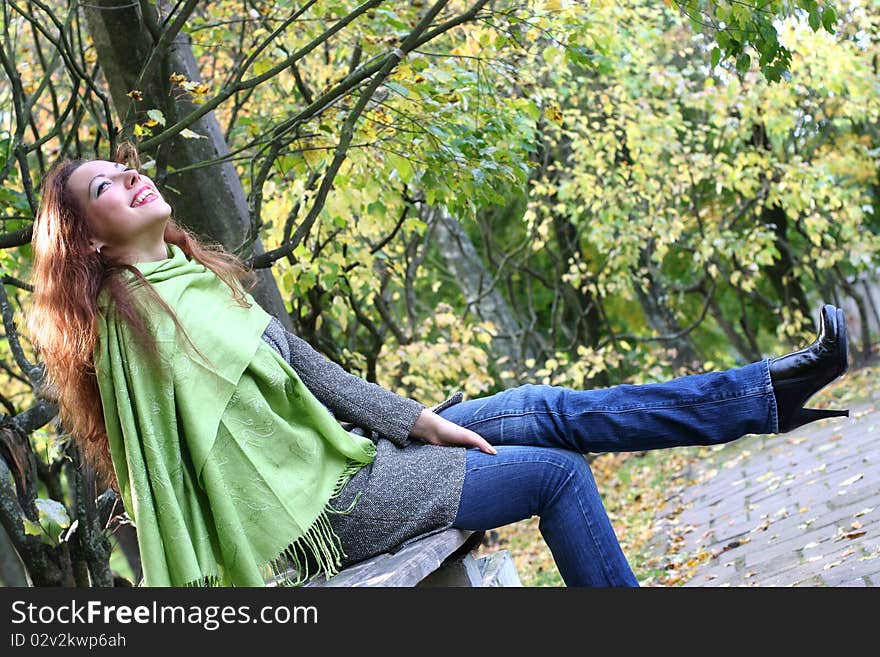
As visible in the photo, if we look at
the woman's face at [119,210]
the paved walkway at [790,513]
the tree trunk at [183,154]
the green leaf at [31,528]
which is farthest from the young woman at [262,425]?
the tree trunk at [183,154]

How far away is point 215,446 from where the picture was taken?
2.86 meters

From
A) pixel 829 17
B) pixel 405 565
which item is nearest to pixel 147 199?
pixel 405 565

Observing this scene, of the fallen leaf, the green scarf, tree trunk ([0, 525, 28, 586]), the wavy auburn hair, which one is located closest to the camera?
the green scarf

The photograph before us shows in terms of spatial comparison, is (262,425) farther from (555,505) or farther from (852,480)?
(852,480)

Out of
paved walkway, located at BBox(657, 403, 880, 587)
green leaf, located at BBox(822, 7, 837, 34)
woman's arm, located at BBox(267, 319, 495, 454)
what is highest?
green leaf, located at BBox(822, 7, 837, 34)

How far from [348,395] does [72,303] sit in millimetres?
822

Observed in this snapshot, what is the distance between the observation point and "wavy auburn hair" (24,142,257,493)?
2859mm

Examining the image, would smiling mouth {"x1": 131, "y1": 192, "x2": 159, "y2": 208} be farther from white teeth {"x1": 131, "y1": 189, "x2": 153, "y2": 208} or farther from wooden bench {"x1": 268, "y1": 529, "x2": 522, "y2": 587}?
wooden bench {"x1": 268, "y1": 529, "x2": 522, "y2": 587}

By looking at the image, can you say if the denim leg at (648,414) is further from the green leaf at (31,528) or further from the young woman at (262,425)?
the green leaf at (31,528)

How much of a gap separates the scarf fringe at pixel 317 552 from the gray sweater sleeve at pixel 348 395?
0.14 metres

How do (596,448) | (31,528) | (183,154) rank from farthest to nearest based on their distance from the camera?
(183,154)
(31,528)
(596,448)

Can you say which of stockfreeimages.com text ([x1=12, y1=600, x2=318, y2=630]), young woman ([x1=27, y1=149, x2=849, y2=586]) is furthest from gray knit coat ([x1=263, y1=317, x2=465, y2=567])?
stockfreeimages.com text ([x1=12, y1=600, x2=318, y2=630])

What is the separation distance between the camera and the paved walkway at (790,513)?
4449 millimetres

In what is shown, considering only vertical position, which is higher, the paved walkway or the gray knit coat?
the gray knit coat
